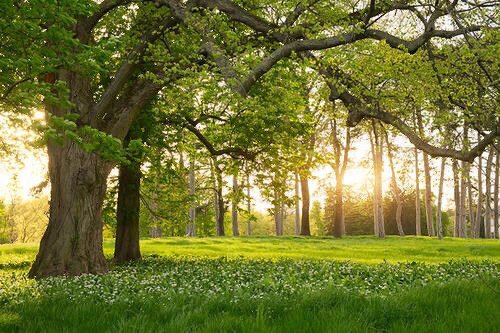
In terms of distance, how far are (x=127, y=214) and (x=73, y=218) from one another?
523cm

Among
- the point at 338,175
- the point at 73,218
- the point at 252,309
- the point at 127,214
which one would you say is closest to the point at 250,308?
the point at 252,309

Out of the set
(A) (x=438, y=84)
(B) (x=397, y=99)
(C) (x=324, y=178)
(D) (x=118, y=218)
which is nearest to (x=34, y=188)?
(D) (x=118, y=218)

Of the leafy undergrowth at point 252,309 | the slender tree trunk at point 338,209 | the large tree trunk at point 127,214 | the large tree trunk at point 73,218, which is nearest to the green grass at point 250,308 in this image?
the leafy undergrowth at point 252,309

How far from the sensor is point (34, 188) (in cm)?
2434

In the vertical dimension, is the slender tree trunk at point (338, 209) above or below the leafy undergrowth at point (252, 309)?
above

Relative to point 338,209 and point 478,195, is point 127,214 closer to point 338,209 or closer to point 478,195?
point 338,209

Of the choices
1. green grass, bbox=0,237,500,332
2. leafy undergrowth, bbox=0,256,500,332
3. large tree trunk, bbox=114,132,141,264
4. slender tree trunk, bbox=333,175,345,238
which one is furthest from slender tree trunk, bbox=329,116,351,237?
leafy undergrowth, bbox=0,256,500,332

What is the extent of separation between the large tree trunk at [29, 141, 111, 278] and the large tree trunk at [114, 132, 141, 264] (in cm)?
411

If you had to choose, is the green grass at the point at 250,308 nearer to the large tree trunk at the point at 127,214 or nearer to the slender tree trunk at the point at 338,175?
the large tree trunk at the point at 127,214

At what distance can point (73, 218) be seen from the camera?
15898 millimetres

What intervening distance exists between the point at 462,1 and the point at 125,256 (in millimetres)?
16027

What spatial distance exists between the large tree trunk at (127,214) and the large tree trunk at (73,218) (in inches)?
162

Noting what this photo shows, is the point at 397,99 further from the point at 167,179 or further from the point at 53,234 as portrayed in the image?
the point at 53,234

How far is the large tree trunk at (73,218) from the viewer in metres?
15.6
